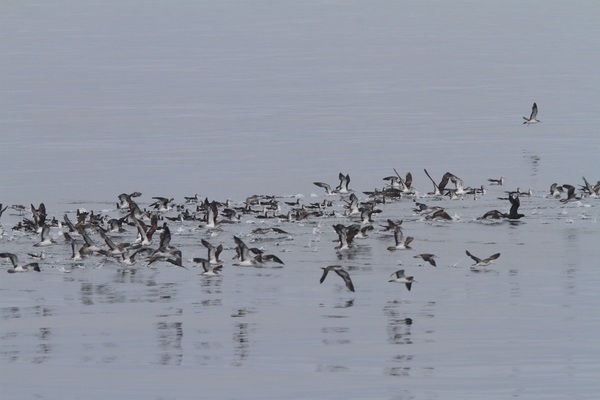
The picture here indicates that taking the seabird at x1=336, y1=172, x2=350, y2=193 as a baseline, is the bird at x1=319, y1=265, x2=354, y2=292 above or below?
below

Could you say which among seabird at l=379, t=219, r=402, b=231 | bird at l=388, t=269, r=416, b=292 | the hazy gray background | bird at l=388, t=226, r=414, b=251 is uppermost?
the hazy gray background

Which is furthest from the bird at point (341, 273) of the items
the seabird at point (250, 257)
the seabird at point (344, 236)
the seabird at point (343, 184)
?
the seabird at point (343, 184)

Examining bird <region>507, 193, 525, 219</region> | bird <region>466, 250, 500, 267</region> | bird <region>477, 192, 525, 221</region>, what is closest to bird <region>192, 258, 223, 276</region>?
bird <region>466, 250, 500, 267</region>

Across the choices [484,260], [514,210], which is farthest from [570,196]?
[484,260]

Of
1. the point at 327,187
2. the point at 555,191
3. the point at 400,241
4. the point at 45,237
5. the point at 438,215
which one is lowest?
the point at 400,241

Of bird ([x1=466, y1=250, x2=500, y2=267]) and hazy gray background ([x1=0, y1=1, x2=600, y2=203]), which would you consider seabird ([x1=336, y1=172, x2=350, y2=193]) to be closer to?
hazy gray background ([x1=0, y1=1, x2=600, y2=203])

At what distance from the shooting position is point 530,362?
23.3 metres

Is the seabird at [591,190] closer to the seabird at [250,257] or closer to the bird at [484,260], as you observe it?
the bird at [484,260]

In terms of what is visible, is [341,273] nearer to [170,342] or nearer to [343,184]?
[170,342]

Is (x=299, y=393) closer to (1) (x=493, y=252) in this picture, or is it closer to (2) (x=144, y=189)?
(1) (x=493, y=252)

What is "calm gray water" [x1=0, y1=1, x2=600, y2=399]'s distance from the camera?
2314 centimetres

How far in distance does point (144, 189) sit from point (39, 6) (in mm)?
140694

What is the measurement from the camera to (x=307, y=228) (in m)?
35.7

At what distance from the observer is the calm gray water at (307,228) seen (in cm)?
2314
